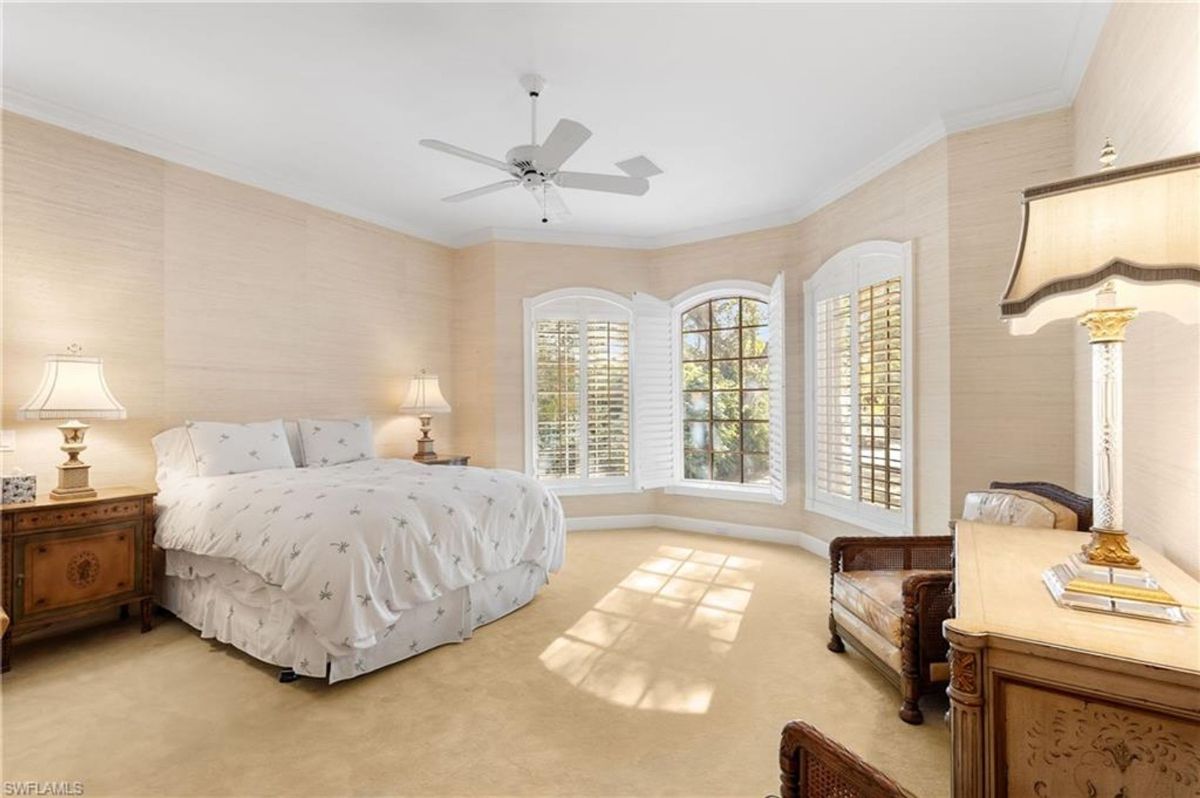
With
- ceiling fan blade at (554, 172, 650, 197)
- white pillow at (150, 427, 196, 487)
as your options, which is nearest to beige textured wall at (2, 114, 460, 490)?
white pillow at (150, 427, 196, 487)

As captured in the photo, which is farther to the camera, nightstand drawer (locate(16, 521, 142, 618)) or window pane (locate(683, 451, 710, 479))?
window pane (locate(683, 451, 710, 479))

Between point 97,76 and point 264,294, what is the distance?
5.12 ft

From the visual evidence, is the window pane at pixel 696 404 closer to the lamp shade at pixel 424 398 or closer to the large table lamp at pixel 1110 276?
the lamp shade at pixel 424 398

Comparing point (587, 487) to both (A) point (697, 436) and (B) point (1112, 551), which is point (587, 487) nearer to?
(A) point (697, 436)

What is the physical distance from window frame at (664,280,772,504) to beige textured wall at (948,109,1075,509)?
6.30 ft

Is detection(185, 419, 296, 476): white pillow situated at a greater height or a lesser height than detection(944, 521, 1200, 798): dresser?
greater

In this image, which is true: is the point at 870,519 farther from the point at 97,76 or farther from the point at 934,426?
the point at 97,76

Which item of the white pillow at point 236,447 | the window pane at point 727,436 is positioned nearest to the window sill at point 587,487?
the window pane at point 727,436

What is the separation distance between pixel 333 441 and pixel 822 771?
406cm

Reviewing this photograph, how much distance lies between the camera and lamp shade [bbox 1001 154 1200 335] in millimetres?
1000

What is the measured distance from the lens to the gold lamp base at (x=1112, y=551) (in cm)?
115

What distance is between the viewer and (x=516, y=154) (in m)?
2.79

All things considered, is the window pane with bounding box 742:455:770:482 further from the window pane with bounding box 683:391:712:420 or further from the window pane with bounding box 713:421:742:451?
the window pane with bounding box 683:391:712:420

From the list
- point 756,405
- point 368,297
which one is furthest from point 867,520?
point 368,297
